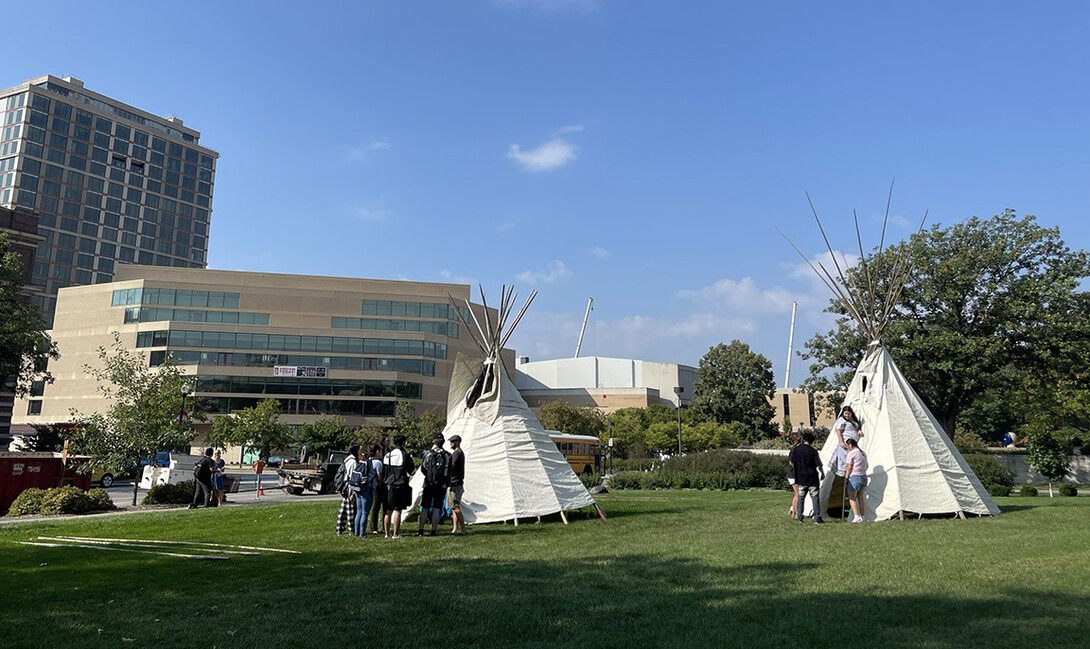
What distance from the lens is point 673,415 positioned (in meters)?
79.1

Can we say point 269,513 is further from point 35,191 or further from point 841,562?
point 35,191

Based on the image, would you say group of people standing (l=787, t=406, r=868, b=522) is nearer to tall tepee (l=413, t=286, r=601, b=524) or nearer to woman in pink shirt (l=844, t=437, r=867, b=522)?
woman in pink shirt (l=844, t=437, r=867, b=522)

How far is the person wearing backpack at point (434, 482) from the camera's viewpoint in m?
12.6

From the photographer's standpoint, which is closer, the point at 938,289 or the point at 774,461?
the point at 938,289

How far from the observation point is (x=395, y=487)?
40.9ft

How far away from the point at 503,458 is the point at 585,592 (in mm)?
8185

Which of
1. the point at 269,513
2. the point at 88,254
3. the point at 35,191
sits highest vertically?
the point at 35,191

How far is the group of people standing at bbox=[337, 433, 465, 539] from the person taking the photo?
12.5 meters

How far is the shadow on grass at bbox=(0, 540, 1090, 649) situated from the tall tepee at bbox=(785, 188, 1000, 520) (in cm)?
746

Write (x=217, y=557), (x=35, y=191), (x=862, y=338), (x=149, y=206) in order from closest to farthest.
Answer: (x=217, y=557)
(x=862, y=338)
(x=35, y=191)
(x=149, y=206)

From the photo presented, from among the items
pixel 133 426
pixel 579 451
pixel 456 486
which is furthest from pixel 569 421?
pixel 456 486

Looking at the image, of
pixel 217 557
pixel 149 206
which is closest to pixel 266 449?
pixel 217 557

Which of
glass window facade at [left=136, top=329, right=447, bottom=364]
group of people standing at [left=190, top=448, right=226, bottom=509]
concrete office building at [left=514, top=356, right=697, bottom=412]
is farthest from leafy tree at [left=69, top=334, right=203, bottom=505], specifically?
concrete office building at [left=514, top=356, right=697, bottom=412]

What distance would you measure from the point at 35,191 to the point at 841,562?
13443 centimetres
